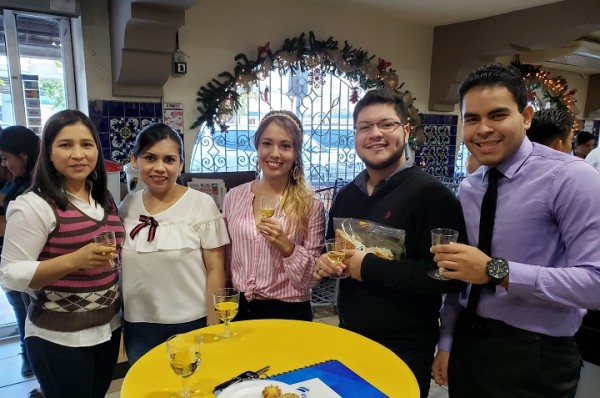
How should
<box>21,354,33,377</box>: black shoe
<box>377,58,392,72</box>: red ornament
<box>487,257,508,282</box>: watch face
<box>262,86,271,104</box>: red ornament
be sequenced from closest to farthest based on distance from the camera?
<box>487,257,508,282</box>: watch face < <box>21,354,33,377</box>: black shoe < <box>262,86,271,104</box>: red ornament < <box>377,58,392,72</box>: red ornament

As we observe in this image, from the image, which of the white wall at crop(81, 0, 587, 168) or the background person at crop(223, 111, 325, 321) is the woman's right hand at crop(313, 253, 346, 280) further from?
the white wall at crop(81, 0, 587, 168)

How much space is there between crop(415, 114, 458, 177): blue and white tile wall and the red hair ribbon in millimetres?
4407

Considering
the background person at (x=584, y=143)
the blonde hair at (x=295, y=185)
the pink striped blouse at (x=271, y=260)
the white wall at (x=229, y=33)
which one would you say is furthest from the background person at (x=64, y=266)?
the background person at (x=584, y=143)

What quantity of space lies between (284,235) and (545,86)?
6.78 m

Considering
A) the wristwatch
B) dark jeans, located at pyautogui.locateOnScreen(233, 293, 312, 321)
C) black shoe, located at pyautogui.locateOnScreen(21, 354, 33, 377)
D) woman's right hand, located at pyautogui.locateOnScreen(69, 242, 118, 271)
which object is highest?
the wristwatch

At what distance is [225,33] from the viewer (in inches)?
156

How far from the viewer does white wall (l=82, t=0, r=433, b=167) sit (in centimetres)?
339

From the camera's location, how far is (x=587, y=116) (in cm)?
854

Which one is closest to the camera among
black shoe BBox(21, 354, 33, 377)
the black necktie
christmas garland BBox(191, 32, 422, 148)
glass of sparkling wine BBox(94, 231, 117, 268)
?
the black necktie

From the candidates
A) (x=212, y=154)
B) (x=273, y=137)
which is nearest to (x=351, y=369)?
(x=273, y=137)

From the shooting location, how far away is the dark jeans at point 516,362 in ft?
4.27

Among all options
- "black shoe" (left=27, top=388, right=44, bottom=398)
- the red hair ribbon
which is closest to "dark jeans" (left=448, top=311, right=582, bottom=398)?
the red hair ribbon

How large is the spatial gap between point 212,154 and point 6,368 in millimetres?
2398

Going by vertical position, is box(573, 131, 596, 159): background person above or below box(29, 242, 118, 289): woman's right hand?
above
